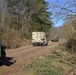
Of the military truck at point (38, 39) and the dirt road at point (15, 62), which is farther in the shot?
the military truck at point (38, 39)

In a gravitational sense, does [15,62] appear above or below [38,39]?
below

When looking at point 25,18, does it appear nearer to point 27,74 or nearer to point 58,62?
point 58,62

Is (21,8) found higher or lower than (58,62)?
higher

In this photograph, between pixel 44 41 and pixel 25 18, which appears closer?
pixel 44 41

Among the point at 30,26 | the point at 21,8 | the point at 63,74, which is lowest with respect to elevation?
the point at 63,74

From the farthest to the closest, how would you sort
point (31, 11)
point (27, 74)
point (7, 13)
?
1. point (31, 11)
2. point (7, 13)
3. point (27, 74)

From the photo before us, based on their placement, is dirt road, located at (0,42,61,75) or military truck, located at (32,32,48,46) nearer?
dirt road, located at (0,42,61,75)

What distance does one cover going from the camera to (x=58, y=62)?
19.4m

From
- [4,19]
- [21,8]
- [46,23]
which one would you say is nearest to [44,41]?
[4,19]

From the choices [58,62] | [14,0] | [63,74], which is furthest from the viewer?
[14,0]

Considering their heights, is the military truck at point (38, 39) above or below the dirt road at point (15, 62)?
above

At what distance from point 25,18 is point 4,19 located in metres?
11.2

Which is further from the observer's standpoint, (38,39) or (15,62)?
(38,39)

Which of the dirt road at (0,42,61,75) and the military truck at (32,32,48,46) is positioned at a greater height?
the military truck at (32,32,48,46)
